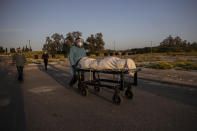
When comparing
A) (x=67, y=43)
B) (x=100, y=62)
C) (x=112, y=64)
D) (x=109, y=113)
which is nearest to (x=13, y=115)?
(x=109, y=113)

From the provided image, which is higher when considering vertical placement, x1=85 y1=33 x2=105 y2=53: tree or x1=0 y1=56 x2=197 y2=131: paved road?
x1=85 y1=33 x2=105 y2=53: tree

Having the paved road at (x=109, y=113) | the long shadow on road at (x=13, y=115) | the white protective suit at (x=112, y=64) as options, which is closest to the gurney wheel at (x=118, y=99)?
the paved road at (x=109, y=113)

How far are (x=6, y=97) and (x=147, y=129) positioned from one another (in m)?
4.99

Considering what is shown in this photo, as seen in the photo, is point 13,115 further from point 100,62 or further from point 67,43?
point 67,43

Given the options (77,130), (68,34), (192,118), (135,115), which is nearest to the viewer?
(77,130)

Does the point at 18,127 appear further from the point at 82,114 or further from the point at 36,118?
the point at 82,114

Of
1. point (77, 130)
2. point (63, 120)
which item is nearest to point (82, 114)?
point (63, 120)

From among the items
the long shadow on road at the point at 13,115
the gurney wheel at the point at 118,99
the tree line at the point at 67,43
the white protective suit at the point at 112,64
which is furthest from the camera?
the tree line at the point at 67,43

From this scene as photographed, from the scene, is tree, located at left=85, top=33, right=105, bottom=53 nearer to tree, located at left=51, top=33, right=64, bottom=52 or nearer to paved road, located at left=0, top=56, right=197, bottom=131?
tree, located at left=51, top=33, right=64, bottom=52

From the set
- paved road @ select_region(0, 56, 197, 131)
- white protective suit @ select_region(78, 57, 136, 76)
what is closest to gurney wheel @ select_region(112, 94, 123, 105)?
paved road @ select_region(0, 56, 197, 131)

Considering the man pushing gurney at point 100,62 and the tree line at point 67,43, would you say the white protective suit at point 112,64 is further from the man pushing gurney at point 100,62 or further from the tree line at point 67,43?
the tree line at point 67,43

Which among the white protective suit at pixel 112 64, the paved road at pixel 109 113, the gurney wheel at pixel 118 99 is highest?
the white protective suit at pixel 112 64

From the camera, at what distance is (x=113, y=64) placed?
4227 mm

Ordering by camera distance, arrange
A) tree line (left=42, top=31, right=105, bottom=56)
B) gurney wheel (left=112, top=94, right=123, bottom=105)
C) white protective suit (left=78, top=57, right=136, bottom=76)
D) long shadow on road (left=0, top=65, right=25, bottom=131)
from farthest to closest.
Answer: tree line (left=42, top=31, right=105, bottom=56), gurney wheel (left=112, top=94, right=123, bottom=105), white protective suit (left=78, top=57, right=136, bottom=76), long shadow on road (left=0, top=65, right=25, bottom=131)
